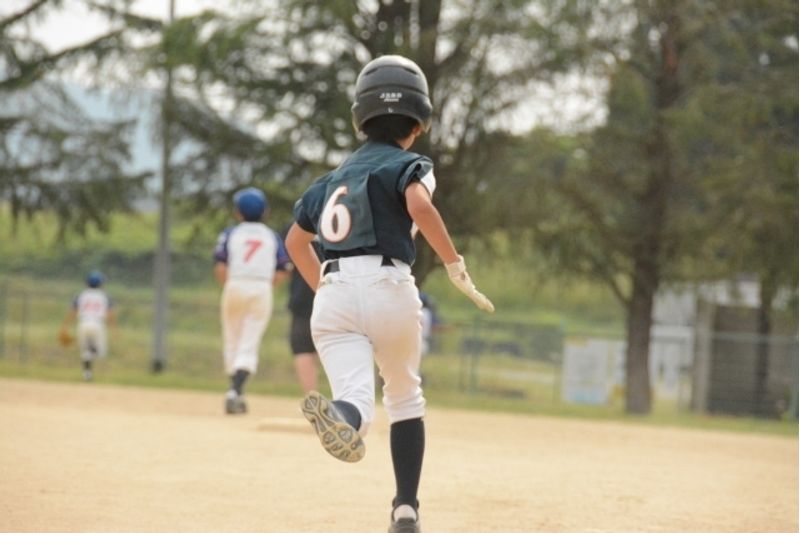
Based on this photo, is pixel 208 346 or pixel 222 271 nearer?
pixel 222 271

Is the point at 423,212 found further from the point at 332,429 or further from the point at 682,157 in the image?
the point at 682,157

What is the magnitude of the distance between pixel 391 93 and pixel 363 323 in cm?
92

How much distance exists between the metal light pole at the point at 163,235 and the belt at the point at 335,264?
17419mm

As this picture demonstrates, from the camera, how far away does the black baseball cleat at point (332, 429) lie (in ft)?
17.3

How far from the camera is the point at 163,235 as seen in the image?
23.8m

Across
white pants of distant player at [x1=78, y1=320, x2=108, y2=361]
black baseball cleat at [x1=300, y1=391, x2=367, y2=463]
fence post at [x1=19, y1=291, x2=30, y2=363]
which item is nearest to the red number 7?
black baseball cleat at [x1=300, y1=391, x2=367, y2=463]

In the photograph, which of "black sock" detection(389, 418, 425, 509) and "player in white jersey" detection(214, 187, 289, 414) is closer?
"black sock" detection(389, 418, 425, 509)

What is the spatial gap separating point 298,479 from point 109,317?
1617cm

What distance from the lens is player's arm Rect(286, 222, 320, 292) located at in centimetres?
605

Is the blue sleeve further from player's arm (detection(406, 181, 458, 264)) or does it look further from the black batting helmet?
player's arm (detection(406, 181, 458, 264))

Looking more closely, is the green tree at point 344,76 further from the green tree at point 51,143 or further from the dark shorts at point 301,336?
the dark shorts at point 301,336

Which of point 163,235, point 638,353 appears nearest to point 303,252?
point 638,353

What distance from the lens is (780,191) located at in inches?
797

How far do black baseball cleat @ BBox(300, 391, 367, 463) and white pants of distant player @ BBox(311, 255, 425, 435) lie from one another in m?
0.19
